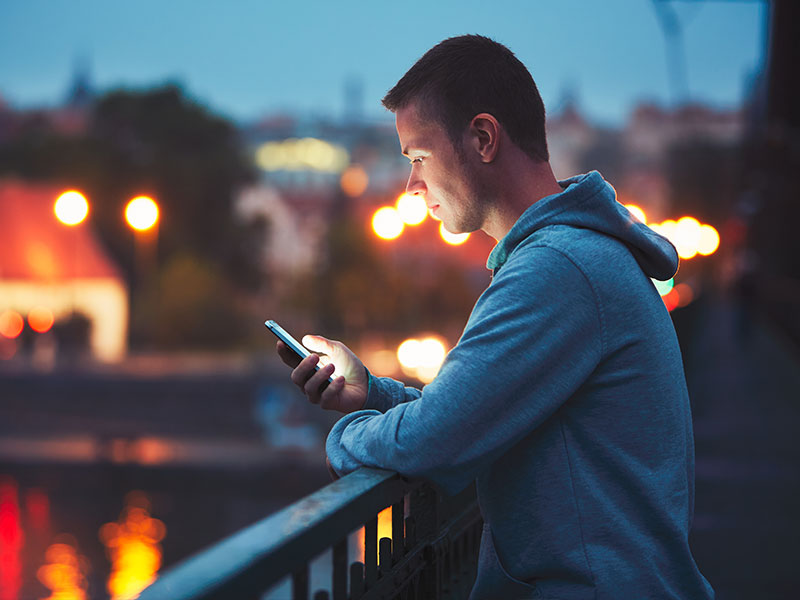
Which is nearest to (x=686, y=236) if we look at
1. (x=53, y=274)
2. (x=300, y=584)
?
(x=53, y=274)

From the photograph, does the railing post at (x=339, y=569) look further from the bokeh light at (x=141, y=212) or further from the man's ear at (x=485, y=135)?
the bokeh light at (x=141, y=212)

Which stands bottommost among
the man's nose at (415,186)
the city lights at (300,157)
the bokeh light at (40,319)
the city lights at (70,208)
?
the man's nose at (415,186)

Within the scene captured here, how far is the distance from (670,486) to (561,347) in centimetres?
33

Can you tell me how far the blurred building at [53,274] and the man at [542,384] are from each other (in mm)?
51530

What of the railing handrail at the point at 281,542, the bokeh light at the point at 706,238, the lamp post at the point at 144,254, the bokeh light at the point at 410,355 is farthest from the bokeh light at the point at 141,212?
the railing handrail at the point at 281,542

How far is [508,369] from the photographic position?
1.54 metres

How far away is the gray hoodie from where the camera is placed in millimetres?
1558

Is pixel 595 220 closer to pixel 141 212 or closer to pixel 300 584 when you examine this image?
pixel 300 584

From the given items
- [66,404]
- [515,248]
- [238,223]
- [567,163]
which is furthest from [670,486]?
[567,163]

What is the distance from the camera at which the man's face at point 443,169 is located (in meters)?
1.82

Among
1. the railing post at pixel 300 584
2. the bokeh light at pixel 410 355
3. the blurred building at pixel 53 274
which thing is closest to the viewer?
the railing post at pixel 300 584

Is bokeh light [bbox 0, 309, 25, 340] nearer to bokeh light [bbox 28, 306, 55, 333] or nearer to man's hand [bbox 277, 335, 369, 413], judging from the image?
bokeh light [bbox 28, 306, 55, 333]

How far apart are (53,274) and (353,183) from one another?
185ft

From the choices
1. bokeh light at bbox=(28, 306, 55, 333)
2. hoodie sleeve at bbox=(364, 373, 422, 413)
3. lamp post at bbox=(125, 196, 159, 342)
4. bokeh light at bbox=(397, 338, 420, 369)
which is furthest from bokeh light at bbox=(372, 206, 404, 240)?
lamp post at bbox=(125, 196, 159, 342)
